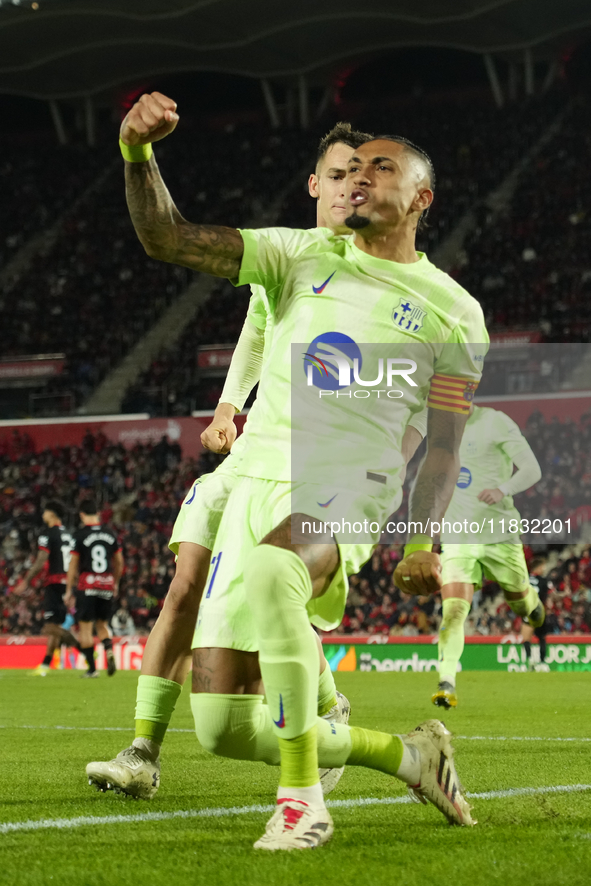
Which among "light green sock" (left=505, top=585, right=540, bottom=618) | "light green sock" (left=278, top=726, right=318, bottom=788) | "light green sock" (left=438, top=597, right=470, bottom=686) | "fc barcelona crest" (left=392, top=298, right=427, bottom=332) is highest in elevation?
"fc barcelona crest" (left=392, top=298, right=427, bottom=332)

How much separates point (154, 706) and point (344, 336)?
5.58 ft

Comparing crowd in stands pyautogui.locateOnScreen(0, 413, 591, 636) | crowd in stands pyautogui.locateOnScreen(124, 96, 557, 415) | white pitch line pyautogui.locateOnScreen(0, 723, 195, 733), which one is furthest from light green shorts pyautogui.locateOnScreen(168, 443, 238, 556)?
crowd in stands pyautogui.locateOnScreen(124, 96, 557, 415)

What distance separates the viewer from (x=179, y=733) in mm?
7125

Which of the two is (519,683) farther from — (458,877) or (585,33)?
(585,33)

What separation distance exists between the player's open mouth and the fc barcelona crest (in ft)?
1.11

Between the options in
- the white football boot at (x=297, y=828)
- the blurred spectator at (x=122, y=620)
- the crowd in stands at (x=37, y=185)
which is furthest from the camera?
the crowd in stands at (x=37, y=185)

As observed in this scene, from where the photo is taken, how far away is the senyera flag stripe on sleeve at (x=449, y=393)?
3.71 m

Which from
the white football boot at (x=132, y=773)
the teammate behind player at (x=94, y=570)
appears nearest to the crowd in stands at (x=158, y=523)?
the teammate behind player at (x=94, y=570)

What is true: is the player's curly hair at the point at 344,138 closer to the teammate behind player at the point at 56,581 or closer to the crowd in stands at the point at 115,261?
the teammate behind player at the point at 56,581

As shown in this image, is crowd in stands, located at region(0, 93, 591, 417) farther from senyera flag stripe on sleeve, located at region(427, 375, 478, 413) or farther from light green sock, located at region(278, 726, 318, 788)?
light green sock, located at region(278, 726, 318, 788)

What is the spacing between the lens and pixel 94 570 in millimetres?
12961

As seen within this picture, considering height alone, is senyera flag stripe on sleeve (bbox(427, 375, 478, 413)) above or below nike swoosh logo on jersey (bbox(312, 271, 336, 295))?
below

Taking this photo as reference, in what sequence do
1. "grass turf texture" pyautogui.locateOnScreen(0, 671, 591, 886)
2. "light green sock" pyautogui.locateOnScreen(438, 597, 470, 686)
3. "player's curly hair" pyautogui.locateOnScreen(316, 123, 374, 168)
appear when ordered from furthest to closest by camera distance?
"light green sock" pyautogui.locateOnScreen(438, 597, 470, 686), "player's curly hair" pyautogui.locateOnScreen(316, 123, 374, 168), "grass turf texture" pyautogui.locateOnScreen(0, 671, 591, 886)

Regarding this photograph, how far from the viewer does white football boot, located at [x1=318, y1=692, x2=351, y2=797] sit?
14.1 feet
